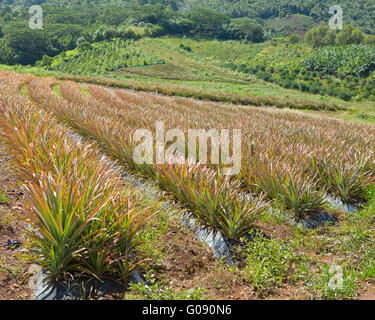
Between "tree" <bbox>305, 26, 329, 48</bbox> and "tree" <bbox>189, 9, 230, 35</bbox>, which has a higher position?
"tree" <bbox>189, 9, 230, 35</bbox>

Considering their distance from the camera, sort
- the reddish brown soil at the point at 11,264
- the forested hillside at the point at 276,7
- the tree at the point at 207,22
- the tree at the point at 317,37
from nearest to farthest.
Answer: the reddish brown soil at the point at 11,264
the tree at the point at 317,37
the tree at the point at 207,22
the forested hillside at the point at 276,7

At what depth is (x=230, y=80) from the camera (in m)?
39.2

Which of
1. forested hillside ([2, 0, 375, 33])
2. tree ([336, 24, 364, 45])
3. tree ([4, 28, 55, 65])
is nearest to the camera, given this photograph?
tree ([4, 28, 55, 65])

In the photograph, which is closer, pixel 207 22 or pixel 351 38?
pixel 351 38

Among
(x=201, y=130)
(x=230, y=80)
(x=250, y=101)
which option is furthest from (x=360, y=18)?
(x=201, y=130)

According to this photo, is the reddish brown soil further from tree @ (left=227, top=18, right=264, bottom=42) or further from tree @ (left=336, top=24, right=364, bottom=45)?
tree @ (left=227, top=18, right=264, bottom=42)

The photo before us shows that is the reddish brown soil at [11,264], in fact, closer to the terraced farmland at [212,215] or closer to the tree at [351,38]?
the terraced farmland at [212,215]

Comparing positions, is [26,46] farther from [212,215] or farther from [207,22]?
[212,215]

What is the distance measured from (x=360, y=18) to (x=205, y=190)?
497 feet

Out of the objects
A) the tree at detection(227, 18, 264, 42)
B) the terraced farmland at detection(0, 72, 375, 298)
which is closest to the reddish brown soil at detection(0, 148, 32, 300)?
the terraced farmland at detection(0, 72, 375, 298)

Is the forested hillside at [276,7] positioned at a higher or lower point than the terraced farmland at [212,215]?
higher

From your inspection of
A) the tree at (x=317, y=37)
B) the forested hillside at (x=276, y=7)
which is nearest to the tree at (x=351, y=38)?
the tree at (x=317, y=37)

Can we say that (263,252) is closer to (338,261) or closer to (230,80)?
(338,261)

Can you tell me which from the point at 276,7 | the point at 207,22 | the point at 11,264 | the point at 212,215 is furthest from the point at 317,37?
the point at 11,264
